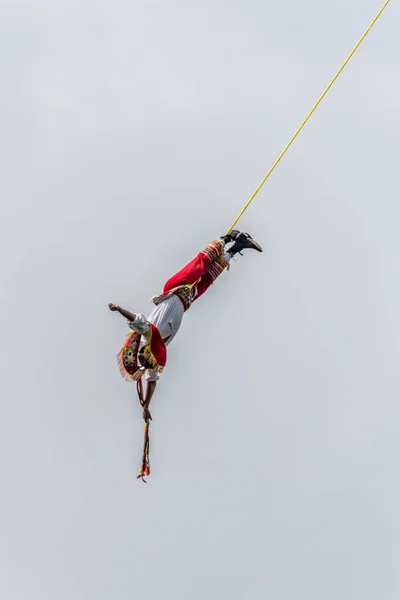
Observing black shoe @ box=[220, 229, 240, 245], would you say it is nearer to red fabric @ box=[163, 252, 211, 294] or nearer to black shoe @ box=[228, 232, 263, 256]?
black shoe @ box=[228, 232, 263, 256]

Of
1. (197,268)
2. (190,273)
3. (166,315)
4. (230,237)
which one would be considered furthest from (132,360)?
(230,237)

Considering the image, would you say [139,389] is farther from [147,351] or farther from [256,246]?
[256,246]

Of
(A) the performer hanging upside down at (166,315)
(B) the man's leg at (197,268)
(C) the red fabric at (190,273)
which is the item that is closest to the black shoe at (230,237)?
(A) the performer hanging upside down at (166,315)

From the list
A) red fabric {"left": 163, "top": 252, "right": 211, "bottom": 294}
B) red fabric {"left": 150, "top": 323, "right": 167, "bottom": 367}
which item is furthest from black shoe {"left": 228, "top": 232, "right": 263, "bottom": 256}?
red fabric {"left": 150, "top": 323, "right": 167, "bottom": 367}

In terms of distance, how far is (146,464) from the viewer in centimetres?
2025

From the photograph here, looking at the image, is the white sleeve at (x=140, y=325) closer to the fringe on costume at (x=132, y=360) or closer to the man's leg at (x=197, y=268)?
the fringe on costume at (x=132, y=360)

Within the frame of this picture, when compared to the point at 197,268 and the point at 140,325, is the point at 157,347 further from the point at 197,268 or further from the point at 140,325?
the point at 197,268

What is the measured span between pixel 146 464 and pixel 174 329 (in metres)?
2.42

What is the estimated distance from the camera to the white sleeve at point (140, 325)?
733 inches

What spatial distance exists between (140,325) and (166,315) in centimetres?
145

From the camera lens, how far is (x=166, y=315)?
20125 mm

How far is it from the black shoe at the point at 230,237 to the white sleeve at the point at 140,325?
3004mm

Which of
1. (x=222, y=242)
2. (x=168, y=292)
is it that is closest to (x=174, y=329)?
(x=168, y=292)

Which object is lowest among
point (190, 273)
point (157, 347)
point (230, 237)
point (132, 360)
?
point (132, 360)
